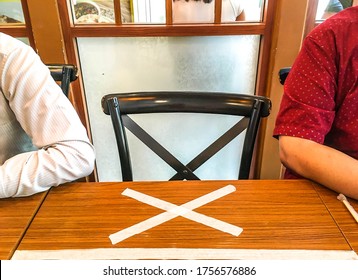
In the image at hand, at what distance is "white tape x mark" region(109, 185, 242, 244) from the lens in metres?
0.63

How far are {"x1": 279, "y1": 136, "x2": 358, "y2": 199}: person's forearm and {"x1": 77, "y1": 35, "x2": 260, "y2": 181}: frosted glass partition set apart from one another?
3.19 feet

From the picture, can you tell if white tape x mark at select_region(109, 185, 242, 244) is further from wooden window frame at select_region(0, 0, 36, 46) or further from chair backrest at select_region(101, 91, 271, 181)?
wooden window frame at select_region(0, 0, 36, 46)

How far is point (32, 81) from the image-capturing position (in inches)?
31.7

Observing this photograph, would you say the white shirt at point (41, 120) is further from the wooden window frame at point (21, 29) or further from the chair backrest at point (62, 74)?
the wooden window frame at point (21, 29)

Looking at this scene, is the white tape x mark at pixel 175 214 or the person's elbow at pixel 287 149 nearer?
the white tape x mark at pixel 175 214

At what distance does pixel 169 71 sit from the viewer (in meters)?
1.72

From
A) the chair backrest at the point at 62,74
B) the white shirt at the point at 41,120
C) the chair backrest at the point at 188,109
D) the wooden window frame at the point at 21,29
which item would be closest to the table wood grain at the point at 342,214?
the chair backrest at the point at 188,109

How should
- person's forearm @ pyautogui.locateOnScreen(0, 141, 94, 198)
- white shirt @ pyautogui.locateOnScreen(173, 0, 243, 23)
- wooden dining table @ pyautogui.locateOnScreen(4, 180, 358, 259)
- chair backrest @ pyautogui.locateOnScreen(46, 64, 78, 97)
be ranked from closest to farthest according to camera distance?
wooden dining table @ pyautogui.locateOnScreen(4, 180, 358, 259) < person's forearm @ pyautogui.locateOnScreen(0, 141, 94, 198) < chair backrest @ pyautogui.locateOnScreen(46, 64, 78, 97) < white shirt @ pyautogui.locateOnScreen(173, 0, 243, 23)

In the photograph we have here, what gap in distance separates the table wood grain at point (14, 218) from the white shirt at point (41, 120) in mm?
24

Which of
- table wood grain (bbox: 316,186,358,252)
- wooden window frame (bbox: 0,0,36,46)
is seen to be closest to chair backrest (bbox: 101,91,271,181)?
table wood grain (bbox: 316,186,358,252)

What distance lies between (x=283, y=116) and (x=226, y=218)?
0.32 meters

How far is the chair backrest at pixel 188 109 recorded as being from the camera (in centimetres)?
96

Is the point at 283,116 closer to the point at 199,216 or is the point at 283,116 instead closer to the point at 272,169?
the point at 199,216

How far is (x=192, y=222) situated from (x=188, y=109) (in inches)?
16.0
